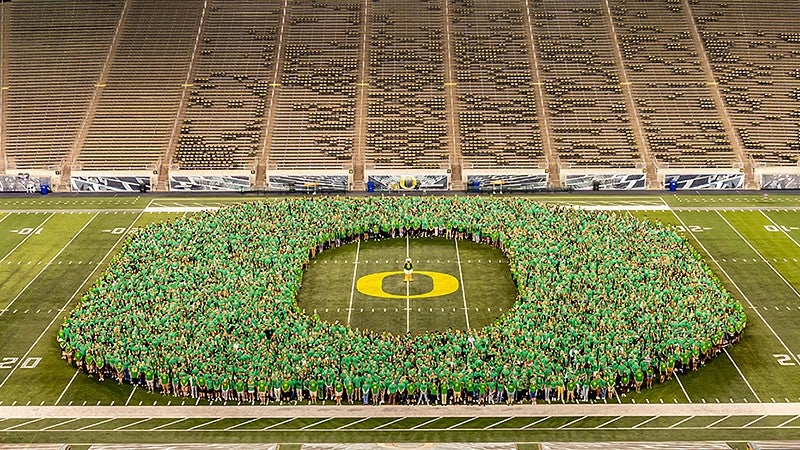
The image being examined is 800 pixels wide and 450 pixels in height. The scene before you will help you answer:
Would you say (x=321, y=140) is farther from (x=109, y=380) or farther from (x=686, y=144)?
(x=109, y=380)

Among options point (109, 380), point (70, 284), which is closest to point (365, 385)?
point (109, 380)

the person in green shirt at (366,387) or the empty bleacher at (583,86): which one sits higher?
the empty bleacher at (583,86)

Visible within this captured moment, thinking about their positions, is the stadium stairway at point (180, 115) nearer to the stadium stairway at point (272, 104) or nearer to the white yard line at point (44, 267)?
the stadium stairway at point (272, 104)

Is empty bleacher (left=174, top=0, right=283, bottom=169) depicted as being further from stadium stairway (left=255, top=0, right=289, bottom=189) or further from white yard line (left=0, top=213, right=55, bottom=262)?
white yard line (left=0, top=213, right=55, bottom=262)

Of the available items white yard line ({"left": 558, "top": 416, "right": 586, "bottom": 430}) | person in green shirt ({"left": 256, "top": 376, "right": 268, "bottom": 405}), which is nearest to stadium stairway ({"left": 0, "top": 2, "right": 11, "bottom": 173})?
person in green shirt ({"left": 256, "top": 376, "right": 268, "bottom": 405})

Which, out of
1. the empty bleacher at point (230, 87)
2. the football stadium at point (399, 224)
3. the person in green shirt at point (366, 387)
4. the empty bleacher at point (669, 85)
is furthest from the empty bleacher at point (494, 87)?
the person in green shirt at point (366, 387)

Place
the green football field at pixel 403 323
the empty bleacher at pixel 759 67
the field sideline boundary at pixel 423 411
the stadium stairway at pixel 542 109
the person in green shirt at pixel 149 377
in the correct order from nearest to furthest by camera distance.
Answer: the green football field at pixel 403 323, the field sideline boundary at pixel 423 411, the person in green shirt at pixel 149 377, the stadium stairway at pixel 542 109, the empty bleacher at pixel 759 67

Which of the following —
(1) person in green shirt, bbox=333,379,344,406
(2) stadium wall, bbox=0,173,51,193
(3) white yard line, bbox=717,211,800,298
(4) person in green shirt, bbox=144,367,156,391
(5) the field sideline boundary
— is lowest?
(5) the field sideline boundary
